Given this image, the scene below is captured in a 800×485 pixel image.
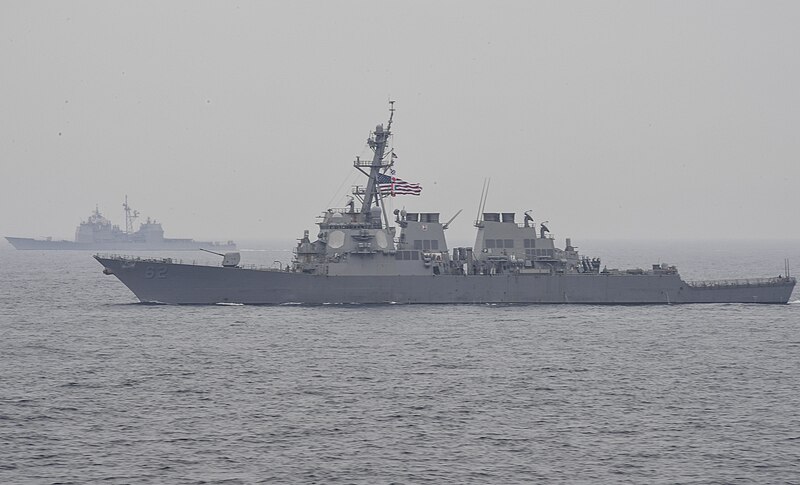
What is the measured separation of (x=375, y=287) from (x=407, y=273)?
2023 millimetres

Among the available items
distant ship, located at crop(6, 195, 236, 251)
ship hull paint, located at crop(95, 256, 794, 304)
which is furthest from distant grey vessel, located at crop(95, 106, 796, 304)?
distant ship, located at crop(6, 195, 236, 251)

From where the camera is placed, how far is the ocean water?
20641 mm

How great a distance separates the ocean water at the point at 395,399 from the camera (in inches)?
813

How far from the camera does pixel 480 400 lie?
88.4 feet

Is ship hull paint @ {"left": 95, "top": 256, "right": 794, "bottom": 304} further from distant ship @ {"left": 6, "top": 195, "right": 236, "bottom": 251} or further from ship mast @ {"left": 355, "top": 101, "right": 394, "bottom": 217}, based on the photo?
distant ship @ {"left": 6, "top": 195, "right": 236, "bottom": 251}

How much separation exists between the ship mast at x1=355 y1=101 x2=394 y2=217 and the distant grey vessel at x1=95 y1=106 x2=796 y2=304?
0.06m

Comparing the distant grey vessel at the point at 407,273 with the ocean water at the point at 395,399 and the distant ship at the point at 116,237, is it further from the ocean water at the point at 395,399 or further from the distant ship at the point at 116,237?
the distant ship at the point at 116,237

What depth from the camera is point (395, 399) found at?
27.0 metres

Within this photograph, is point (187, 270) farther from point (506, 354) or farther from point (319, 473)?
point (319, 473)

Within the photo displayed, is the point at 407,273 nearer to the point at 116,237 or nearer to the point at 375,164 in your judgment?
the point at 375,164

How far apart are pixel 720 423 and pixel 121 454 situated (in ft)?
50.1

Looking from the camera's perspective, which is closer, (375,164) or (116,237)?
(375,164)

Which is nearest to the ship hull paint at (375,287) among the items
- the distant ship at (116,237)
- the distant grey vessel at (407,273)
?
the distant grey vessel at (407,273)

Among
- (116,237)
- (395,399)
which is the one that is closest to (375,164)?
(395,399)
